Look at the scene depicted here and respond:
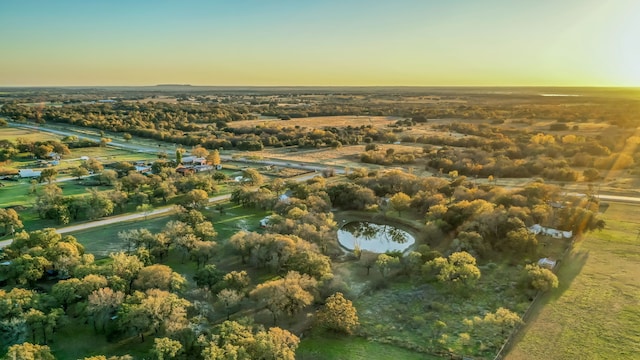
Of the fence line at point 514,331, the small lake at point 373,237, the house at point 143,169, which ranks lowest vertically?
the small lake at point 373,237

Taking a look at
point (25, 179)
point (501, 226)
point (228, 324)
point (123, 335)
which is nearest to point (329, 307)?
point (228, 324)

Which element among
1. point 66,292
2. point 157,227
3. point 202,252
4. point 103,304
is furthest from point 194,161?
point 103,304

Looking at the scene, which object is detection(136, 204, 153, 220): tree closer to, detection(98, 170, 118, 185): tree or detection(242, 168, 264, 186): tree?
detection(98, 170, 118, 185): tree

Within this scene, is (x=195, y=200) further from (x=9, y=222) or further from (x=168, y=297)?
(x=168, y=297)

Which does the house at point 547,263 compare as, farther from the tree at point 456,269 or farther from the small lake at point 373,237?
the small lake at point 373,237

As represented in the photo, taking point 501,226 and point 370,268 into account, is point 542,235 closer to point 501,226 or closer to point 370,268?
point 501,226

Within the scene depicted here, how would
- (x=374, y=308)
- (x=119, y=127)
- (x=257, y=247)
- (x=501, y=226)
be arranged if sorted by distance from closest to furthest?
(x=374, y=308)
(x=257, y=247)
(x=501, y=226)
(x=119, y=127)

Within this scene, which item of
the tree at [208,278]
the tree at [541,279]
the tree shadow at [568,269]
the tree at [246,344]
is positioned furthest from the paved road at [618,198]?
the tree at [246,344]

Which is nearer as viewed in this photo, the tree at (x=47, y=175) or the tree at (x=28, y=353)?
the tree at (x=28, y=353)
